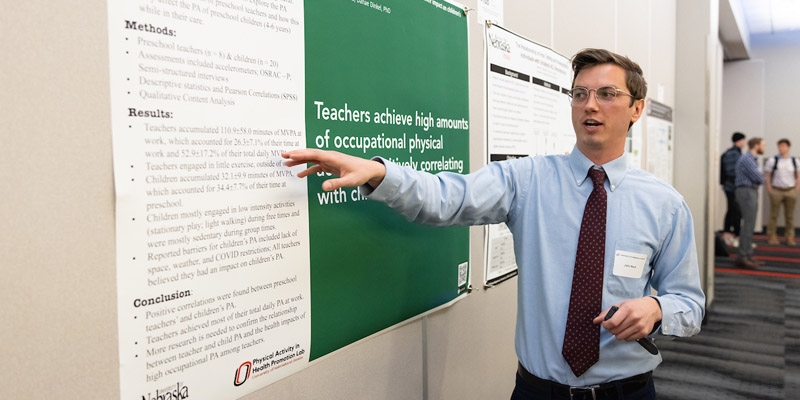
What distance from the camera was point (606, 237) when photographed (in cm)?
143

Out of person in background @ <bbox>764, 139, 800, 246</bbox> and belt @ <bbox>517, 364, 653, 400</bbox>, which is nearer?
belt @ <bbox>517, 364, 653, 400</bbox>

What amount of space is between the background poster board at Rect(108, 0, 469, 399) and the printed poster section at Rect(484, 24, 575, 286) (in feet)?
1.60

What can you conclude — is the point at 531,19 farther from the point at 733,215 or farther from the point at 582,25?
the point at 733,215

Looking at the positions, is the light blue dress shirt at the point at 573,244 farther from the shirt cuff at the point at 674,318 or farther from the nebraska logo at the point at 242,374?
the nebraska logo at the point at 242,374

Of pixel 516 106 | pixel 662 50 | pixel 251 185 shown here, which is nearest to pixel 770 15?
pixel 662 50

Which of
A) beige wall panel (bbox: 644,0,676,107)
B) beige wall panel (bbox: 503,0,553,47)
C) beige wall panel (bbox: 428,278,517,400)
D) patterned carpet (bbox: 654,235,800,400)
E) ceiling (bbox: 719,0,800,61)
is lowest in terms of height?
patterned carpet (bbox: 654,235,800,400)

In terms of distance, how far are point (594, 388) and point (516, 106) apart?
113 cm

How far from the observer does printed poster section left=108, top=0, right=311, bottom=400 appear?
0.87 metres

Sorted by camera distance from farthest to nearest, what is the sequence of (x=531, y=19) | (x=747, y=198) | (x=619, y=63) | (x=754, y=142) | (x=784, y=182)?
(x=784, y=182)
(x=754, y=142)
(x=747, y=198)
(x=531, y=19)
(x=619, y=63)

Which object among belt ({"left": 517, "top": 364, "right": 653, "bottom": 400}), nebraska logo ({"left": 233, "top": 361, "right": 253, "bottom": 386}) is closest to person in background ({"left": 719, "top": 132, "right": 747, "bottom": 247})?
belt ({"left": 517, "top": 364, "right": 653, "bottom": 400})

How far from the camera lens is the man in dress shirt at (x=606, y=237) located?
141 centimetres

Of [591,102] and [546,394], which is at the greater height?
[591,102]

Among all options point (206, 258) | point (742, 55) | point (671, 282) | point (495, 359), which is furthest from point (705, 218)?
point (742, 55)

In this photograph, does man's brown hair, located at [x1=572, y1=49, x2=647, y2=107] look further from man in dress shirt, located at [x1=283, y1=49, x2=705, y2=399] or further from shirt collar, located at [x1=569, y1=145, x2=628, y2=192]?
shirt collar, located at [x1=569, y1=145, x2=628, y2=192]
